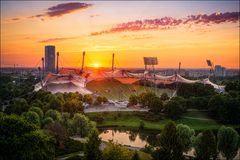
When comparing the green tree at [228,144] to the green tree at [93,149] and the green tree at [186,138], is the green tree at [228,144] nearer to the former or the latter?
the green tree at [186,138]

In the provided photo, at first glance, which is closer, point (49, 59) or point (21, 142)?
point (21, 142)

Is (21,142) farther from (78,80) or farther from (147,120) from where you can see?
(78,80)

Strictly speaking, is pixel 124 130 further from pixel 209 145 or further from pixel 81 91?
pixel 81 91

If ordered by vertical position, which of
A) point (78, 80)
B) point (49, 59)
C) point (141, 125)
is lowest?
point (141, 125)

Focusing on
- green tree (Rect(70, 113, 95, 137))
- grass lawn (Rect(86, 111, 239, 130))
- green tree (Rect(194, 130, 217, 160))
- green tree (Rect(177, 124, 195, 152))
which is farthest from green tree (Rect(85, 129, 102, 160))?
grass lawn (Rect(86, 111, 239, 130))

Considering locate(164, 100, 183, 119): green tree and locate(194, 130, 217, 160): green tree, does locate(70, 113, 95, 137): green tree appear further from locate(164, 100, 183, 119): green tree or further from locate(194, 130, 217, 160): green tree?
locate(164, 100, 183, 119): green tree

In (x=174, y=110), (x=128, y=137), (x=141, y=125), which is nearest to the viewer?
(x=128, y=137)

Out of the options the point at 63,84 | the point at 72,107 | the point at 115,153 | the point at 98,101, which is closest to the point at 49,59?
the point at 63,84
